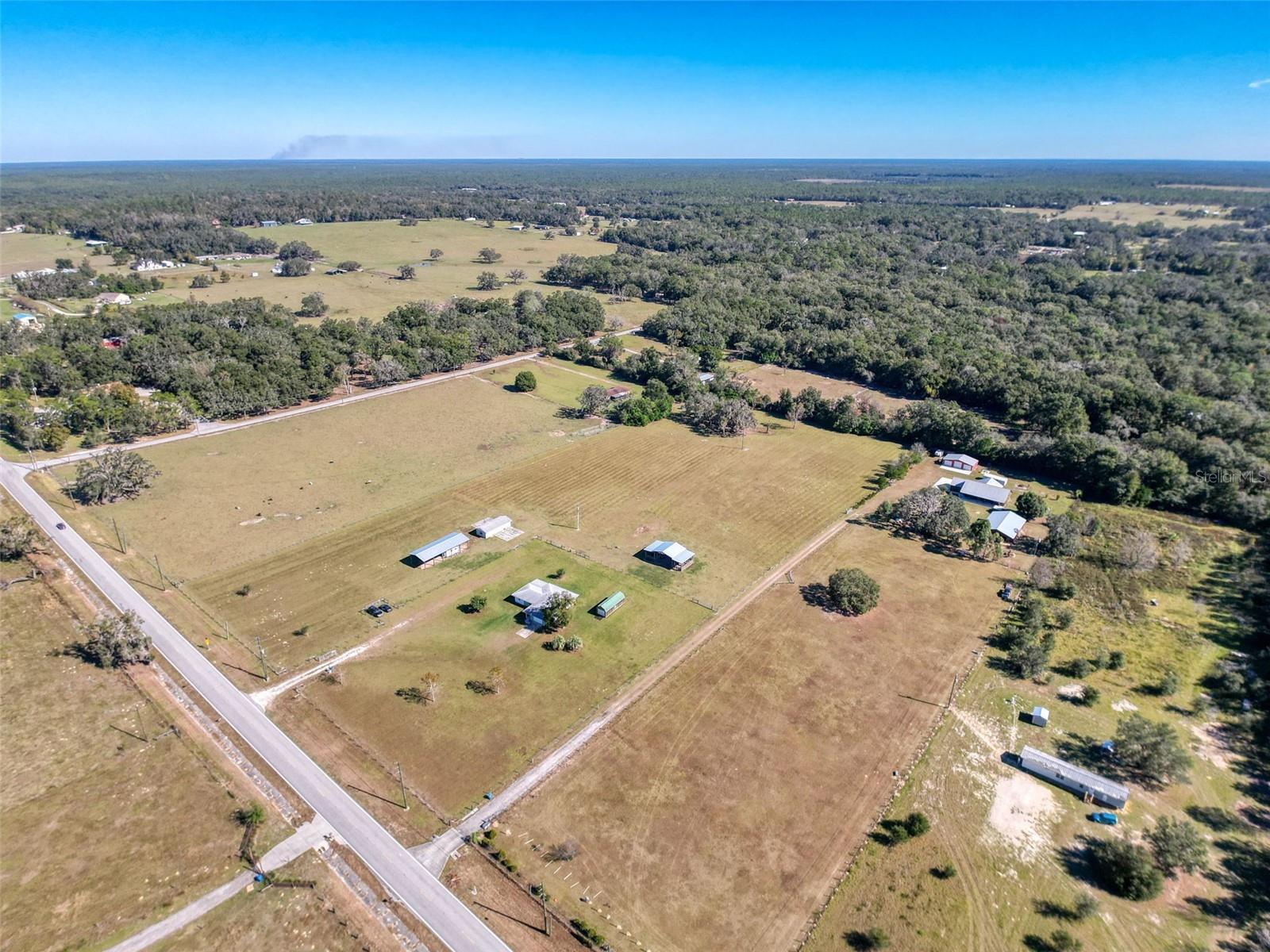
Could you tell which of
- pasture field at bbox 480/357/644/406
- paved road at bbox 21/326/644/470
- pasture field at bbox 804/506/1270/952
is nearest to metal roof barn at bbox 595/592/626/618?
pasture field at bbox 804/506/1270/952

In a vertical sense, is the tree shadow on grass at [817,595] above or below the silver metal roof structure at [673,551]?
below

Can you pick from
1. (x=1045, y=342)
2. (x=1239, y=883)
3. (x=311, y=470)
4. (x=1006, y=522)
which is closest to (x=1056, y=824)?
(x=1239, y=883)

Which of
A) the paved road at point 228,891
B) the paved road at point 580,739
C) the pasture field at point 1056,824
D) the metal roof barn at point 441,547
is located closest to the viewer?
the paved road at point 228,891

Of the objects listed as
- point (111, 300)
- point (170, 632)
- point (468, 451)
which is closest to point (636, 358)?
point (468, 451)

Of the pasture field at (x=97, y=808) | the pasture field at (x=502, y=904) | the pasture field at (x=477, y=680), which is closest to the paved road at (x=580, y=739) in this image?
the pasture field at (x=477, y=680)

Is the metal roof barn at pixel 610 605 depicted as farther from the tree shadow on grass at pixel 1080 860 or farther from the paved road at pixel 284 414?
the paved road at pixel 284 414

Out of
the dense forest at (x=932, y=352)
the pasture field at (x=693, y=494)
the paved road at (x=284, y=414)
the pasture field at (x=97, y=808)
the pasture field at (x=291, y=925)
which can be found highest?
the dense forest at (x=932, y=352)

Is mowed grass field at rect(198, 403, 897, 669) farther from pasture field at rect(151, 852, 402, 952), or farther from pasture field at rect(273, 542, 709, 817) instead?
pasture field at rect(151, 852, 402, 952)
